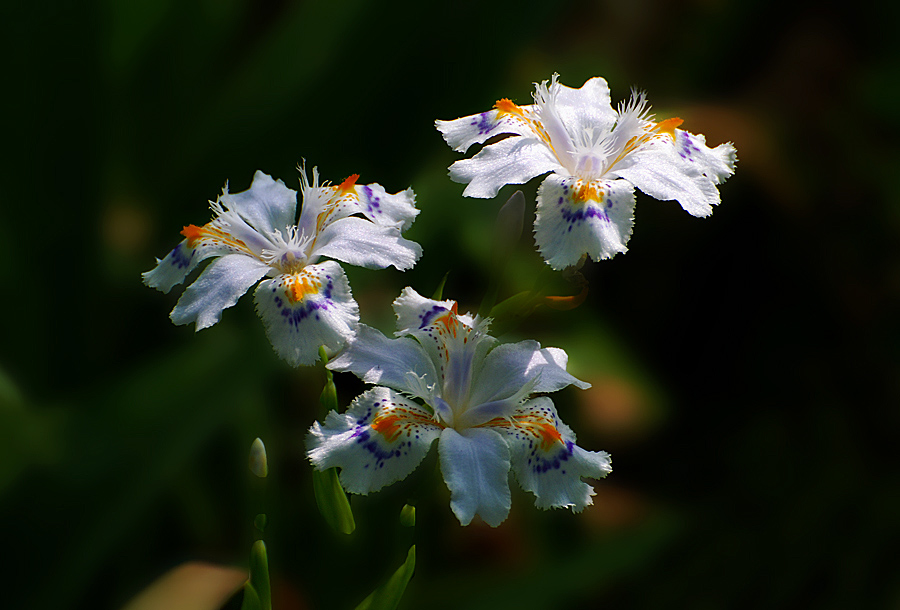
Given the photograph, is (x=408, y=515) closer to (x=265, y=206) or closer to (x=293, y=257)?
(x=293, y=257)

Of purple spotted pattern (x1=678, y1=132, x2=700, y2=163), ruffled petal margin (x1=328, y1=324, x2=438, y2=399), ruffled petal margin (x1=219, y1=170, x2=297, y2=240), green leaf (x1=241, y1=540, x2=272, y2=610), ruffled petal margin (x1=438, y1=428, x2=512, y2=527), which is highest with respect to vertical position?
purple spotted pattern (x1=678, y1=132, x2=700, y2=163)

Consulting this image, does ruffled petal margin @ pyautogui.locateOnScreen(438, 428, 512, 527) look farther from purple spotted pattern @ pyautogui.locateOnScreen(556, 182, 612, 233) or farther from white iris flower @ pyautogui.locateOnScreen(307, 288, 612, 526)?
purple spotted pattern @ pyautogui.locateOnScreen(556, 182, 612, 233)

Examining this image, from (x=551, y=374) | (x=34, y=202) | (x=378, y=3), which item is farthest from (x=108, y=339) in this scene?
(x=551, y=374)

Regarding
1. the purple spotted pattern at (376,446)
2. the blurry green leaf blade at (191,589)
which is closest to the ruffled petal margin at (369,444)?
the purple spotted pattern at (376,446)

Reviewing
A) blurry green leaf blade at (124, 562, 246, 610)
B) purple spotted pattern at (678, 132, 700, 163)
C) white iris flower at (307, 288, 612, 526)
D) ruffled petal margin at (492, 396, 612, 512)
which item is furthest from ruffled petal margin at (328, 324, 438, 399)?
blurry green leaf blade at (124, 562, 246, 610)

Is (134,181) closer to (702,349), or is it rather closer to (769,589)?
(702,349)

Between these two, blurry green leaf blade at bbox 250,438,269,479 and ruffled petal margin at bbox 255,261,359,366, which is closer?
ruffled petal margin at bbox 255,261,359,366

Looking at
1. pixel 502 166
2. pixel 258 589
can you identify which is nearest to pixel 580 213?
pixel 502 166
